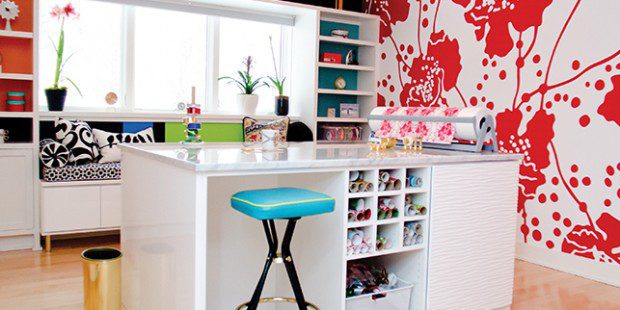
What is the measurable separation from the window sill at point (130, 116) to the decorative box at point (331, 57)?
1102 millimetres

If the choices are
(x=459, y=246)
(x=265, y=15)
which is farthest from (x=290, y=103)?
(x=459, y=246)

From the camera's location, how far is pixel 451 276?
273cm

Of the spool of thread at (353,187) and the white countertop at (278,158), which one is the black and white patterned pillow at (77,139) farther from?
the spool of thread at (353,187)

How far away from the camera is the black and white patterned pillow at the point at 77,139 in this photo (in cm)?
431

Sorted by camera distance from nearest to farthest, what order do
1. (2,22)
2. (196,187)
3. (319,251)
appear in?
(196,187) → (319,251) → (2,22)

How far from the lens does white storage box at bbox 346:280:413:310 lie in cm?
250

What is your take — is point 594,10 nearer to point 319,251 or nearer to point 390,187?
point 390,187

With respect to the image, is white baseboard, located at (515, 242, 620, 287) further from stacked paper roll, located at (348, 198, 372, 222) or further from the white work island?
stacked paper roll, located at (348, 198, 372, 222)

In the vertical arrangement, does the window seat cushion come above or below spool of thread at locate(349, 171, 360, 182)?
below

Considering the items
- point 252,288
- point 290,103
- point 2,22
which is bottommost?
point 252,288

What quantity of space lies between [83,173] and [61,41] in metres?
1.21

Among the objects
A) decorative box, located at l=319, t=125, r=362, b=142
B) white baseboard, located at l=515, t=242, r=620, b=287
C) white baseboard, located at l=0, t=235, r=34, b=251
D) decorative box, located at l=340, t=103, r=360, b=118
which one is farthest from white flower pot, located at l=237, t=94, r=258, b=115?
white baseboard, located at l=515, t=242, r=620, b=287

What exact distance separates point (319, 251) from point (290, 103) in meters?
3.69

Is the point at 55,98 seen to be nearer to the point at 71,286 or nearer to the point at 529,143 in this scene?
the point at 71,286
